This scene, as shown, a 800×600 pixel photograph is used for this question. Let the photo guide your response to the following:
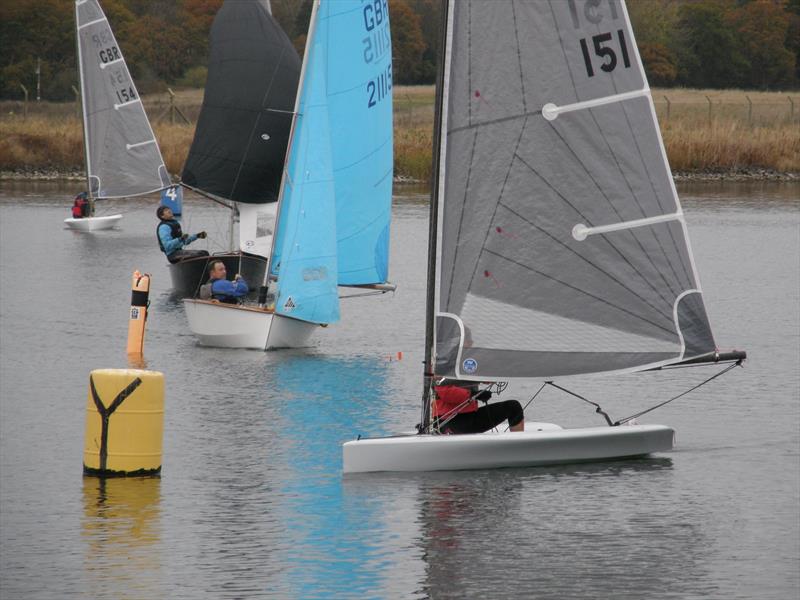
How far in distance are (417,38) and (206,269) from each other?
242ft

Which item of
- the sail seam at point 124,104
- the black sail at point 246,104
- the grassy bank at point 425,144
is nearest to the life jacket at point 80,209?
the sail seam at point 124,104

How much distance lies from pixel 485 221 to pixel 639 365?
2292 millimetres

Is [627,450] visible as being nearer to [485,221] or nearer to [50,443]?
[485,221]

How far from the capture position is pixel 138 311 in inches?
983

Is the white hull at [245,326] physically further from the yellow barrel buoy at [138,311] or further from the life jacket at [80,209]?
the life jacket at [80,209]

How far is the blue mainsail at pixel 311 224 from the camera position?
24328mm

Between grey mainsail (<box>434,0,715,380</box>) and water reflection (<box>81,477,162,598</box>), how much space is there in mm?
3347

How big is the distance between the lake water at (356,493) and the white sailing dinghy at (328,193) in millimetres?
754

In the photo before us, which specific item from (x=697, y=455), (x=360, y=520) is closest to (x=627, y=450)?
(x=697, y=455)

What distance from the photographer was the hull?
32375 millimetres

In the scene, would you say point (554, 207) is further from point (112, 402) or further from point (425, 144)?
point (425, 144)

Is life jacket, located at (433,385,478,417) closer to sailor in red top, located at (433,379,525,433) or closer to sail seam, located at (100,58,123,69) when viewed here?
sailor in red top, located at (433,379,525,433)

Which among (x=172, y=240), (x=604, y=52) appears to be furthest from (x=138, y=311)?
(x=604, y=52)

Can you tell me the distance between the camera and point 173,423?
20078mm
